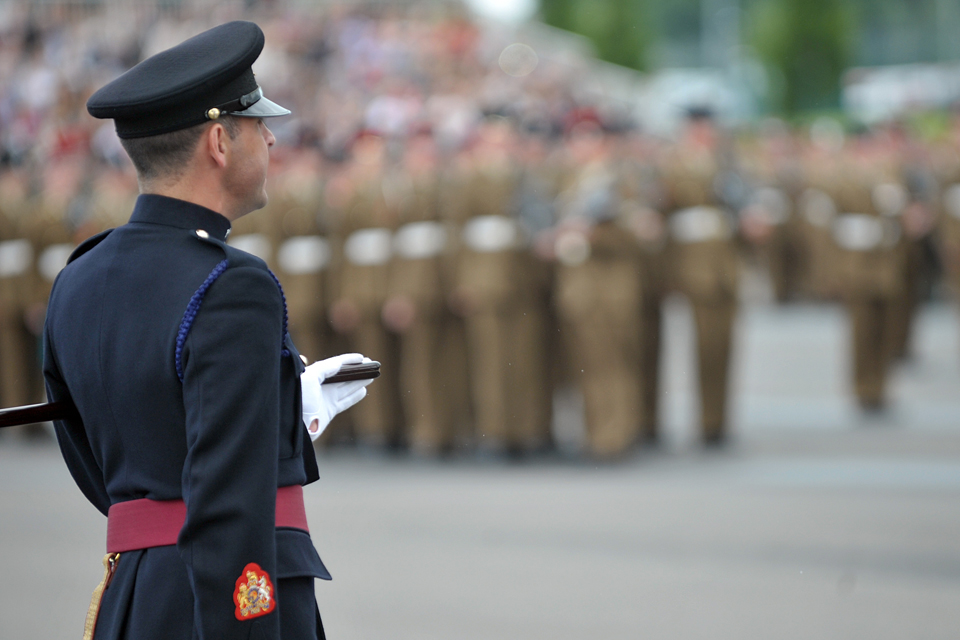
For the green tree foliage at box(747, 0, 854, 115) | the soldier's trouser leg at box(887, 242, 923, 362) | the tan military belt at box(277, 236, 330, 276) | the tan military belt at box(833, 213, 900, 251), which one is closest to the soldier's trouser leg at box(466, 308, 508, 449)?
the tan military belt at box(277, 236, 330, 276)

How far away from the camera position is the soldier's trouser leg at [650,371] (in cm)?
830

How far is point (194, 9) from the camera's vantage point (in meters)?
23.0

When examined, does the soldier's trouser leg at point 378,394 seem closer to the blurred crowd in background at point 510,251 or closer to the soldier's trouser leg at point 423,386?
the blurred crowd in background at point 510,251

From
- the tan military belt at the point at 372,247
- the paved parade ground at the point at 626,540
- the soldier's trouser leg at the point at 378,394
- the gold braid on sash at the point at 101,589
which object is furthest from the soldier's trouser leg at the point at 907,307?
the gold braid on sash at the point at 101,589

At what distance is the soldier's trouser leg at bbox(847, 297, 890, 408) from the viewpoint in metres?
9.10

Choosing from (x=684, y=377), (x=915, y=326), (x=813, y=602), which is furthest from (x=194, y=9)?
(x=813, y=602)

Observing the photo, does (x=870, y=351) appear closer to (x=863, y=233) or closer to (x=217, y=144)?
(x=863, y=233)

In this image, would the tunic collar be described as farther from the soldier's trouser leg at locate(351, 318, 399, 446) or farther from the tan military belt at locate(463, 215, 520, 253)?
the soldier's trouser leg at locate(351, 318, 399, 446)

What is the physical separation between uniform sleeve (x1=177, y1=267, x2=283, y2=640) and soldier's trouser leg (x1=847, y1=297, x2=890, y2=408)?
26.1ft

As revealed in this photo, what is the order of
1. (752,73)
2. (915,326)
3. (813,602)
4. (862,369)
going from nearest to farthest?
(813,602), (862,369), (915,326), (752,73)

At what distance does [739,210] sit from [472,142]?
67.8 inches

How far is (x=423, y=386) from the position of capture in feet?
27.1

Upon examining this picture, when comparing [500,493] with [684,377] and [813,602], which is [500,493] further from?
[684,377]

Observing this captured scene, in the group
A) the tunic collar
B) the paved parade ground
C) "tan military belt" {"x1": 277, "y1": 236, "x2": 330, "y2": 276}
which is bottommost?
the paved parade ground
